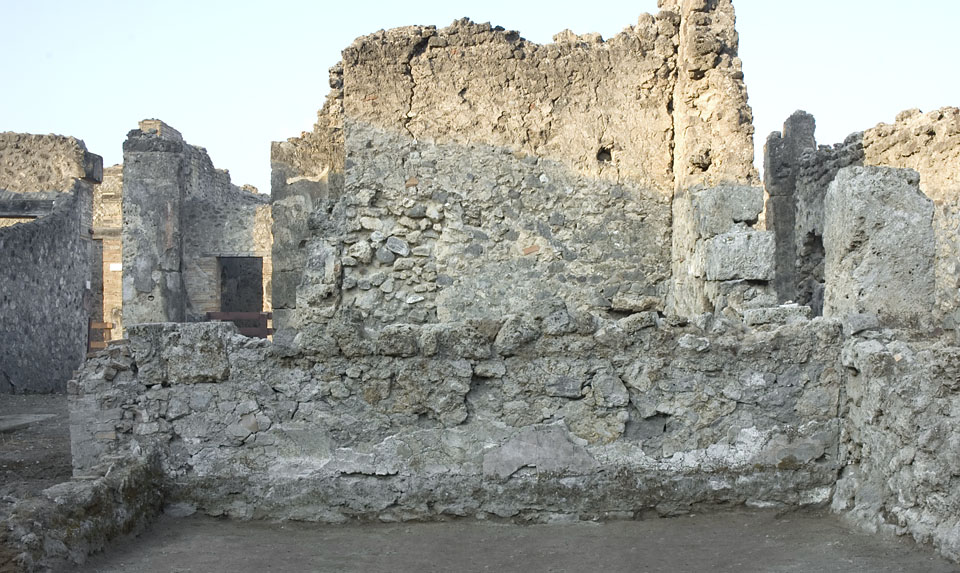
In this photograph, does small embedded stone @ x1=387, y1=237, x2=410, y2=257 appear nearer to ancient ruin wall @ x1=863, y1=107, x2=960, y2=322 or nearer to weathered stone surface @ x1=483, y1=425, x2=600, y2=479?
weathered stone surface @ x1=483, y1=425, x2=600, y2=479

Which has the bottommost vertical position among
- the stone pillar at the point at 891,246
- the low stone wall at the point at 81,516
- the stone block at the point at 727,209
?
the low stone wall at the point at 81,516

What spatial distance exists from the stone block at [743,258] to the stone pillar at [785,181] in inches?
209

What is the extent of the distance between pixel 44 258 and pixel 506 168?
26.6 ft

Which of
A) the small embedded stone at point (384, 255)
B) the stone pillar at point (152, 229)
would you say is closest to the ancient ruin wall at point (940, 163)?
the small embedded stone at point (384, 255)

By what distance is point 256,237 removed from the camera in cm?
1470

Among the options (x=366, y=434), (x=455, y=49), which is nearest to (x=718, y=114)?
(x=455, y=49)

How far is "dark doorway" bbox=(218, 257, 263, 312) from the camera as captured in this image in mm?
16406

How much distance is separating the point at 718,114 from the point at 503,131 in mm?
1671

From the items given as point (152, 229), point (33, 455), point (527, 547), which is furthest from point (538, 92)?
point (152, 229)

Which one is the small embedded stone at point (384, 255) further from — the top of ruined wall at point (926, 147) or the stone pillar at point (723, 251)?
the top of ruined wall at point (926, 147)

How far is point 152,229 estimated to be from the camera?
46.4ft

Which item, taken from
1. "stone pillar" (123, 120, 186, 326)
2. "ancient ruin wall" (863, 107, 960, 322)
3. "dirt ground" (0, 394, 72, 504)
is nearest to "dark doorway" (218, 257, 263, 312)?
"stone pillar" (123, 120, 186, 326)

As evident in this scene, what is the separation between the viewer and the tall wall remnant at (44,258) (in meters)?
11.5

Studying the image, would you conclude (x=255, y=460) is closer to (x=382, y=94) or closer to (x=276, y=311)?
(x=382, y=94)
